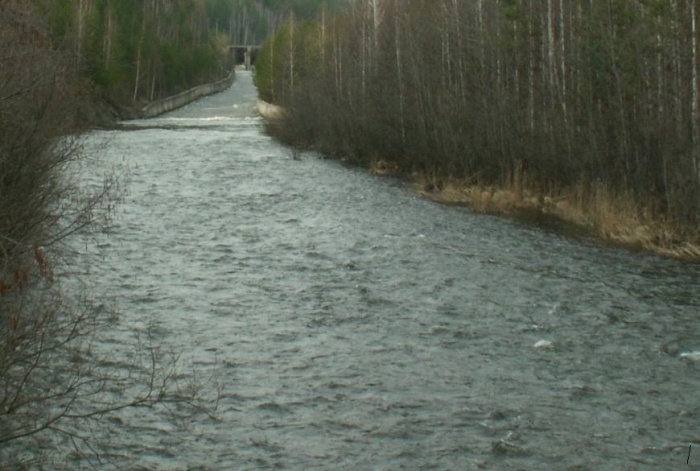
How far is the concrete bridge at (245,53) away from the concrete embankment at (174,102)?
60.9 metres

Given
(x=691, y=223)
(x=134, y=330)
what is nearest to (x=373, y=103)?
(x=691, y=223)

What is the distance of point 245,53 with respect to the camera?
191 metres

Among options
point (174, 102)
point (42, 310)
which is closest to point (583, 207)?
point (42, 310)

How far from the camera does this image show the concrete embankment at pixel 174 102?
6988 centimetres

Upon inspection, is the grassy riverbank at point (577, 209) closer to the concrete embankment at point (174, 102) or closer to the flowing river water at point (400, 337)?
the flowing river water at point (400, 337)

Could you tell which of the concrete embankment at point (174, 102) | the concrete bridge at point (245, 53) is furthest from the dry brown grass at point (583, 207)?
the concrete bridge at point (245, 53)

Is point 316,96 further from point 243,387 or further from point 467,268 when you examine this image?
point 243,387

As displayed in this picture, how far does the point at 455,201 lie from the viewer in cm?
2383

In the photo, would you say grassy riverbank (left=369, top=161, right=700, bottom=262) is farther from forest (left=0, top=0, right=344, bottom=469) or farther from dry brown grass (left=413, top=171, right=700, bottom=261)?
forest (left=0, top=0, right=344, bottom=469)

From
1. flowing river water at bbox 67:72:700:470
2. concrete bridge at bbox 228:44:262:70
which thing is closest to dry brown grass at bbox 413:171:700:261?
flowing river water at bbox 67:72:700:470

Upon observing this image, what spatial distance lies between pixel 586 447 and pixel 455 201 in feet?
51.6

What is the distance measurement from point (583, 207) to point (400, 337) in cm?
978

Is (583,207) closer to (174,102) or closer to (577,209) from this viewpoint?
(577,209)

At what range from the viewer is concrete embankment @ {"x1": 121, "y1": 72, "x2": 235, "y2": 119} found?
6988 centimetres
